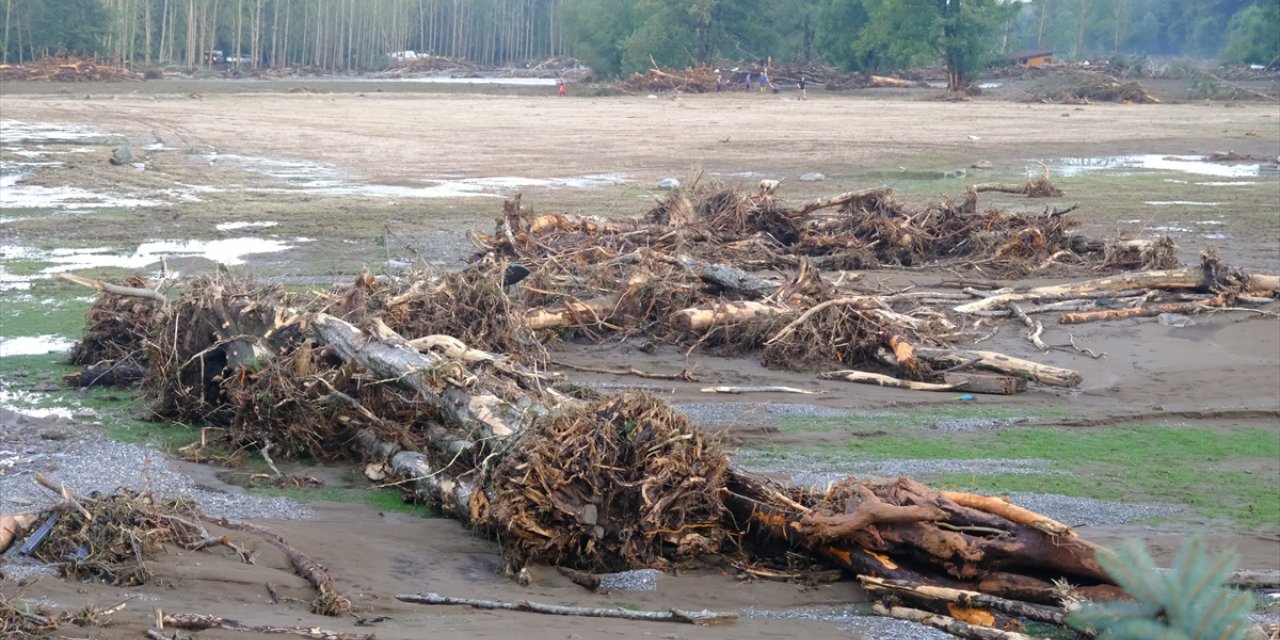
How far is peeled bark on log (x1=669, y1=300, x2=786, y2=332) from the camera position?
1118 cm

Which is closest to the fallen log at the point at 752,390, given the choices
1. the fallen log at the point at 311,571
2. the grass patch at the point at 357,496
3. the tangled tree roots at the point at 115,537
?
the grass patch at the point at 357,496

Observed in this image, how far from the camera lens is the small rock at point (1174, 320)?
1214 centimetres

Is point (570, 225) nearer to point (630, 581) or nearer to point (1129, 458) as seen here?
point (1129, 458)

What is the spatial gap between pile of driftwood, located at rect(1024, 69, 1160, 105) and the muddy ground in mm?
2727

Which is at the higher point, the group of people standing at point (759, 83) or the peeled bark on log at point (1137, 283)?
the group of people standing at point (759, 83)

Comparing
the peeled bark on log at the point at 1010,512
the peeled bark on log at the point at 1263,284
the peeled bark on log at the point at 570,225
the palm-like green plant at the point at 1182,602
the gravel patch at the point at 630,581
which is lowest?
the gravel patch at the point at 630,581

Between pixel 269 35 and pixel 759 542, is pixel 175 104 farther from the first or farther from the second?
pixel 269 35

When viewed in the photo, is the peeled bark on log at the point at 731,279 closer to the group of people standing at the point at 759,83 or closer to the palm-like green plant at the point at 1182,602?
the palm-like green plant at the point at 1182,602

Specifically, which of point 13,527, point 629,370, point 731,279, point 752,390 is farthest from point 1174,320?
point 13,527

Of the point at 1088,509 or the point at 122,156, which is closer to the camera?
the point at 1088,509

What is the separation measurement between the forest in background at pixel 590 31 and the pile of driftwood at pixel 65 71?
11.5 feet

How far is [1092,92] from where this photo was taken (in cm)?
4975

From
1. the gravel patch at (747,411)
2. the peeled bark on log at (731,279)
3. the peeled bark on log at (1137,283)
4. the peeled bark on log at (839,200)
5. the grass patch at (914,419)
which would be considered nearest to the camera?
the grass patch at (914,419)

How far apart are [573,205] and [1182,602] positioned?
18.1m
